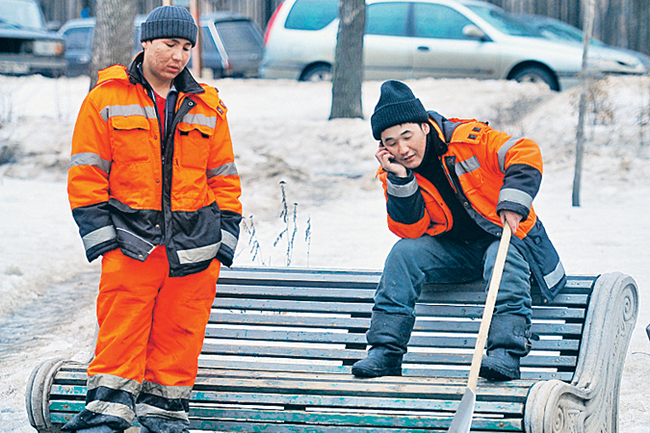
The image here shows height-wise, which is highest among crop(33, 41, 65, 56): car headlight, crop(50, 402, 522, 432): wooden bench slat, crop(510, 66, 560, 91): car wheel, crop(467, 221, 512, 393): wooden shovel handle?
crop(33, 41, 65, 56): car headlight

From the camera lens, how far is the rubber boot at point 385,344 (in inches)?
108

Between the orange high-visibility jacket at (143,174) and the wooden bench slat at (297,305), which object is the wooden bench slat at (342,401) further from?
the wooden bench slat at (297,305)

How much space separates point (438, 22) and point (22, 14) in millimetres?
7190

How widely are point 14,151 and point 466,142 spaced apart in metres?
6.98

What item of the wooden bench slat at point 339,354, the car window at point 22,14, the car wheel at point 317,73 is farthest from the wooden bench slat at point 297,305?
the car window at point 22,14

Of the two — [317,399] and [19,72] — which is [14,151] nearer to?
[19,72]

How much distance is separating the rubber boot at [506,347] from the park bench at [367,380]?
0.19ft

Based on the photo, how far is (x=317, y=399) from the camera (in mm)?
2506

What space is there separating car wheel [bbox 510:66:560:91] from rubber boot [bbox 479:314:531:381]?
307 inches

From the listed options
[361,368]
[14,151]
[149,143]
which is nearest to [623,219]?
[361,368]

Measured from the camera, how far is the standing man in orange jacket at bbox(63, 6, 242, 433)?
100 inches

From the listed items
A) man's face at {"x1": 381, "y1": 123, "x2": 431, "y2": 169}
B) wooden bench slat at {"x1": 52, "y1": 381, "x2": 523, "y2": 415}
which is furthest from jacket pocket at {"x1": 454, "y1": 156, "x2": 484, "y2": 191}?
wooden bench slat at {"x1": 52, "y1": 381, "x2": 523, "y2": 415}

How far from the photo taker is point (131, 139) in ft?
8.45

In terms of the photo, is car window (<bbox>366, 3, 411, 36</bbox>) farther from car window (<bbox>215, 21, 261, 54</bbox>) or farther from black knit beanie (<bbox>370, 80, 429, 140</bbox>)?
black knit beanie (<bbox>370, 80, 429, 140</bbox>)
